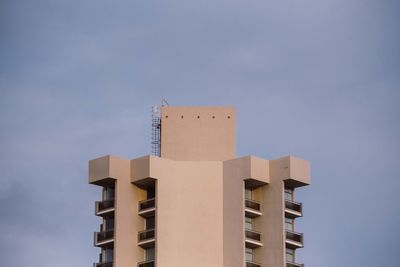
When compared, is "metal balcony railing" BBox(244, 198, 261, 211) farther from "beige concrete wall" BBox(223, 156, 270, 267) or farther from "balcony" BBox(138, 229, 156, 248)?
"balcony" BBox(138, 229, 156, 248)

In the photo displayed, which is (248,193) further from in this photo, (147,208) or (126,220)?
(126,220)

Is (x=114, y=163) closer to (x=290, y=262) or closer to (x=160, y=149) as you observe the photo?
(x=160, y=149)

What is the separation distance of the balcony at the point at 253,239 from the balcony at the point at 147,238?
811 centimetres

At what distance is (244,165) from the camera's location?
15138 cm

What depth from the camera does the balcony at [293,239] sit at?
15206cm

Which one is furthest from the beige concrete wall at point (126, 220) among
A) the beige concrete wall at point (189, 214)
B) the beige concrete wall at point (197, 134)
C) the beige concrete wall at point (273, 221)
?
the beige concrete wall at point (273, 221)

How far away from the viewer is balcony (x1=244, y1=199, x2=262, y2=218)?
151 meters

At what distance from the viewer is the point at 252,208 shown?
151625mm

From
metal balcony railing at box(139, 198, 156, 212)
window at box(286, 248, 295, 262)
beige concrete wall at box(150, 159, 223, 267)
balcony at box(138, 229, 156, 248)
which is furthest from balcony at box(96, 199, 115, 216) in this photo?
window at box(286, 248, 295, 262)

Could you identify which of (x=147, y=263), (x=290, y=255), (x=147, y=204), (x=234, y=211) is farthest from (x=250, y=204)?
(x=147, y=263)

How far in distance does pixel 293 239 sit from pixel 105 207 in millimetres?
16838

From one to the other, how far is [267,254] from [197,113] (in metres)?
14.6

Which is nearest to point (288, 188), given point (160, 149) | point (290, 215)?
point (290, 215)

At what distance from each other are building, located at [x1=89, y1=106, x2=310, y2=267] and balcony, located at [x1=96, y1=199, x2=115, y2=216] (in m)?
0.04
